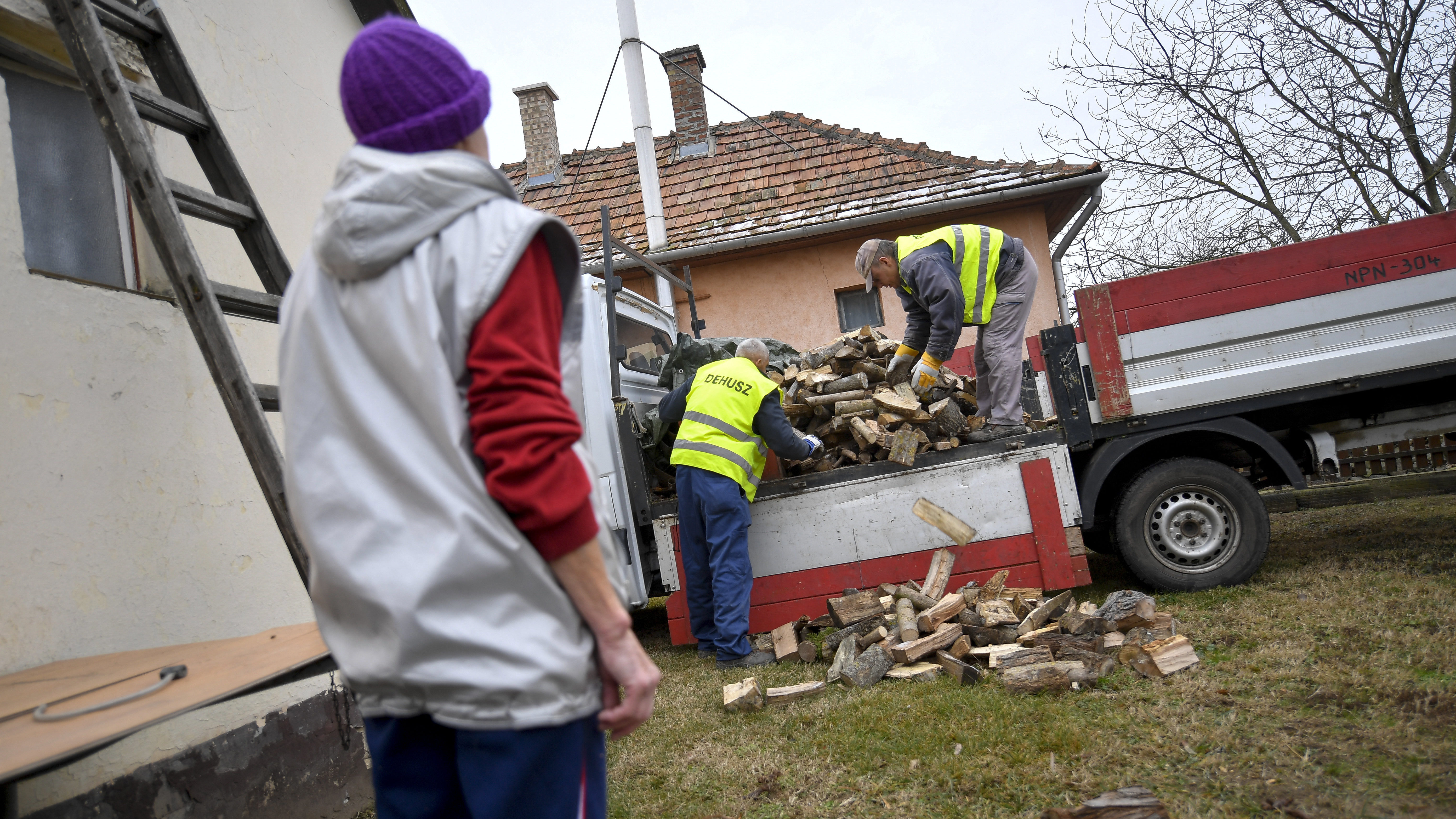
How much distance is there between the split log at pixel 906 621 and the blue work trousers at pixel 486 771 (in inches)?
123

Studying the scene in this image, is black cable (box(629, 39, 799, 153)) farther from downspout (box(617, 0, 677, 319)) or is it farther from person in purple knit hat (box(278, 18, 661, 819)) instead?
person in purple knit hat (box(278, 18, 661, 819))

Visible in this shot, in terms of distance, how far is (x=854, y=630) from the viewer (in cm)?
438

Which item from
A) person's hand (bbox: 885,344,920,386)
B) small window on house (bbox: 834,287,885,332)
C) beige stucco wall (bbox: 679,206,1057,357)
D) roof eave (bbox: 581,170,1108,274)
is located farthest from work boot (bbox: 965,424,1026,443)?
small window on house (bbox: 834,287,885,332)

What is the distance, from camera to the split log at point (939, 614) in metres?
4.22

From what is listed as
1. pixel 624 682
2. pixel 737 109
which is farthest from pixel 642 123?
pixel 624 682

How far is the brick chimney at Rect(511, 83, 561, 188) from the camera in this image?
1351 cm

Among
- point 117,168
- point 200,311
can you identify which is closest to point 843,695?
point 200,311

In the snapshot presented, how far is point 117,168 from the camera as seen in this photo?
9.38ft

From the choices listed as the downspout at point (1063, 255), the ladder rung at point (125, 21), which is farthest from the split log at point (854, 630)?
the downspout at point (1063, 255)

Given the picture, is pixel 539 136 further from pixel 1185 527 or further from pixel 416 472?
pixel 416 472

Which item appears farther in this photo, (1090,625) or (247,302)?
(1090,625)

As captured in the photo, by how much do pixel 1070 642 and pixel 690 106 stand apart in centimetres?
1083

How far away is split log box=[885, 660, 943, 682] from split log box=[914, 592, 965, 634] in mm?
249

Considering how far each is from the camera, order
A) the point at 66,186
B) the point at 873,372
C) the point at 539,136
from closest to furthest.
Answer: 1. the point at 66,186
2. the point at 873,372
3. the point at 539,136
